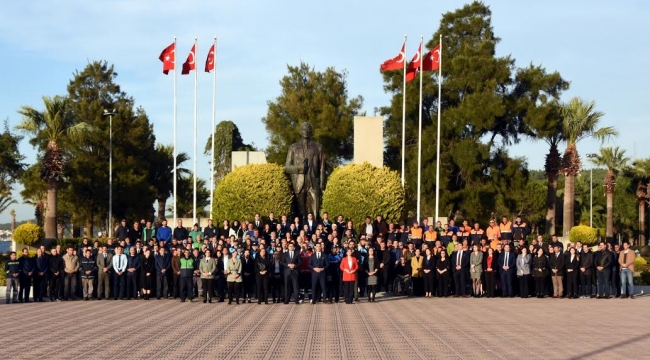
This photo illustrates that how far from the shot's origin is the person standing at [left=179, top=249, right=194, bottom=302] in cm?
2366

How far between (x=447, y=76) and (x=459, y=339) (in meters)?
39.4

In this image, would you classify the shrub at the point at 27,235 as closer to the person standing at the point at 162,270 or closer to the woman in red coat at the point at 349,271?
the person standing at the point at 162,270

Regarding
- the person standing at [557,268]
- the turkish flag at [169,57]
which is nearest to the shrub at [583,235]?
the person standing at [557,268]

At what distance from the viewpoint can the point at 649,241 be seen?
73438 millimetres

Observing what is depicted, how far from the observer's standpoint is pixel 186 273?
23.7 meters

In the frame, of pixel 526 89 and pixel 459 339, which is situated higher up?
pixel 526 89

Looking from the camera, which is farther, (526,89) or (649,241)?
(649,241)

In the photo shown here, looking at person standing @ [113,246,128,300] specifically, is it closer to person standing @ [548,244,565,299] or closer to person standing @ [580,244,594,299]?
person standing @ [548,244,565,299]

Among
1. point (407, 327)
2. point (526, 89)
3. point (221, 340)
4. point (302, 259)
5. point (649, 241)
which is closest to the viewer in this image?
point (221, 340)

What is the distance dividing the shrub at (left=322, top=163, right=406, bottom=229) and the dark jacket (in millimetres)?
8583

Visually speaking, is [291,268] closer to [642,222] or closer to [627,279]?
[627,279]

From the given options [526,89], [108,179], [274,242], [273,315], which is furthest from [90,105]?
[273,315]

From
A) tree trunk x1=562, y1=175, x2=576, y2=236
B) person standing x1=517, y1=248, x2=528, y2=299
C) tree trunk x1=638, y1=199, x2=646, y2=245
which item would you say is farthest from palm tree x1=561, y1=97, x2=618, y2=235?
person standing x1=517, y1=248, x2=528, y2=299

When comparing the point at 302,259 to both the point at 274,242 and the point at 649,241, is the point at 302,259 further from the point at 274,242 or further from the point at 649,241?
the point at 649,241
